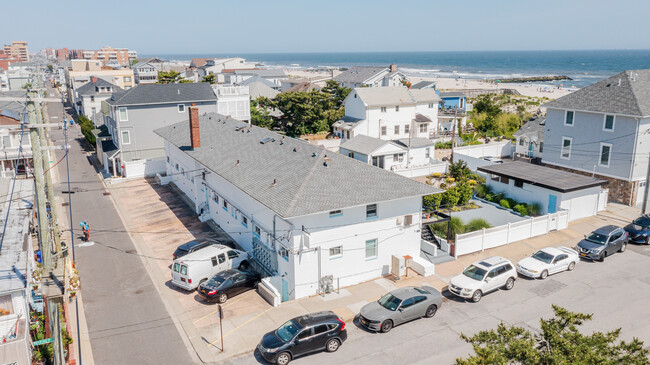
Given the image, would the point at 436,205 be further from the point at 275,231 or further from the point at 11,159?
the point at 11,159

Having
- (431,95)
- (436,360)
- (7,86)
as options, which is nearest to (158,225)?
(436,360)

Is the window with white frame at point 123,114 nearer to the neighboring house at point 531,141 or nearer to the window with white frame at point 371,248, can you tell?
the window with white frame at point 371,248

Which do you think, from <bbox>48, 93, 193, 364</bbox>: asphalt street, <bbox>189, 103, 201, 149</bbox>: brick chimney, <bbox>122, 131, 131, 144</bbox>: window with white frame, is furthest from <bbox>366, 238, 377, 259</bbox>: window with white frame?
<bbox>122, 131, 131, 144</bbox>: window with white frame

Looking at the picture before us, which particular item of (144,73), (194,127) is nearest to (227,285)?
(194,127)

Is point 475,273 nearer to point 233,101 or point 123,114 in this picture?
point 123,114

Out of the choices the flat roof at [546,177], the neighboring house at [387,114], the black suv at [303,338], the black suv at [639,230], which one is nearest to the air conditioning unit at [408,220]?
the black suv at [303,338]
